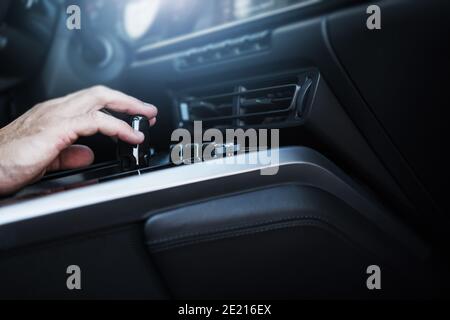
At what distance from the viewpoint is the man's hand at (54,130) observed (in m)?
0.72

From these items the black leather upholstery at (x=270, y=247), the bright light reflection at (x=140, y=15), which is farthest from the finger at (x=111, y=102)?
the bright light reflection at (x=140, y=15)

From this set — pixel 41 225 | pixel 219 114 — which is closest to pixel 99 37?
pixel 219 114

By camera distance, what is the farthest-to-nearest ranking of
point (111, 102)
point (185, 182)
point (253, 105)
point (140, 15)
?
point (140, 15) < point (253, 105) < point (111, 102) < point (185, 182)

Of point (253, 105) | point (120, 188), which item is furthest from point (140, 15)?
point (120, 188)

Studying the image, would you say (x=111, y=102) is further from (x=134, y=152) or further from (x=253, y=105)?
(x=253, y=105)

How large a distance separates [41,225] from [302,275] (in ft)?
1.40

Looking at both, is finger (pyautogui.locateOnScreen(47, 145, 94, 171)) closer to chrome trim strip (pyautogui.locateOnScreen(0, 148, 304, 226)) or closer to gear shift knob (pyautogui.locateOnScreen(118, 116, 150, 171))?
gear shift knob (pyautogui.locateOnScreen(118, 116, 150, 171))

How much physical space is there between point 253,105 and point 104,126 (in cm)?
36

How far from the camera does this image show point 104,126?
0.75m

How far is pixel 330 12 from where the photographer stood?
34.6 inches

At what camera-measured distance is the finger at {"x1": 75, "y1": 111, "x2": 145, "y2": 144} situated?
741 millimetres

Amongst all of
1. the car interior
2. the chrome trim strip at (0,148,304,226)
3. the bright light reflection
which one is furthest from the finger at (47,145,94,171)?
the bright light reflection

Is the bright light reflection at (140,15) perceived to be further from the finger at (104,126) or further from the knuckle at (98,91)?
the finger at (104,126)
